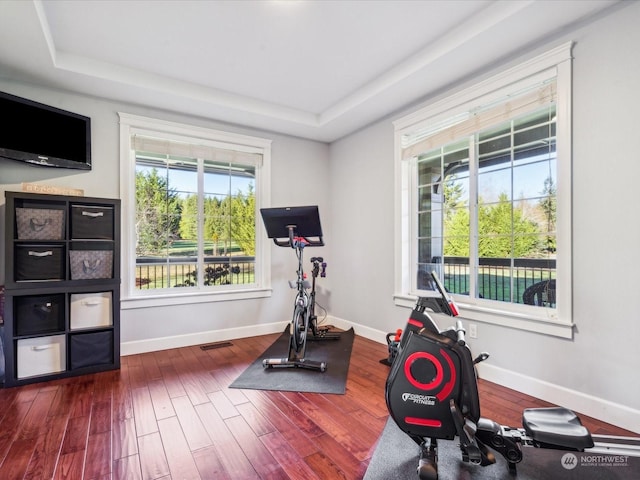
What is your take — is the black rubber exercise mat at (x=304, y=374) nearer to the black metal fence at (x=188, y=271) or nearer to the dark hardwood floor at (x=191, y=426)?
the dark hardwood floor at (x=191, y=426)

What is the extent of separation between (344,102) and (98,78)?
2.42 m

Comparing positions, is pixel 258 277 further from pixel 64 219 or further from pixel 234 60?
pixel 234 60

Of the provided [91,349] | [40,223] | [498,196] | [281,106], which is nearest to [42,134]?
[40,223]

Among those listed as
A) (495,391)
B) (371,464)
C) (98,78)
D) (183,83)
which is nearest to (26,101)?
(98,78)

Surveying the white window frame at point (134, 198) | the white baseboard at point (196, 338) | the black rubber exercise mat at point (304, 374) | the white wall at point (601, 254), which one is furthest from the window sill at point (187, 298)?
the white wall at point (601, 254)

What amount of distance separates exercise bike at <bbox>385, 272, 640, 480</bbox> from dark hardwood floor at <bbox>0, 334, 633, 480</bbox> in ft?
1.23

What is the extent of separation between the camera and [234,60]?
114 inches

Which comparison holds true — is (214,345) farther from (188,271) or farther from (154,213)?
(154,213)

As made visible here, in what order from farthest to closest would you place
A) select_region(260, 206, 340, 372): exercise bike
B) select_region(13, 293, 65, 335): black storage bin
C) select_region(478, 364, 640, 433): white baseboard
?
select_region(260, 206, 340, 372): exercise bike
select_region(13, 293, 65, 335): black storage bin
select_region(478, 364, 640, 433): white baseboard

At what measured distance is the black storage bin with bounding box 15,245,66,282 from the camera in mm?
2703

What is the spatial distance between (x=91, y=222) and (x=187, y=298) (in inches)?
49.4

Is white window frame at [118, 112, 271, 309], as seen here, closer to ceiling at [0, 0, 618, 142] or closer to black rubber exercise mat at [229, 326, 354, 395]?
ceiling at [0, 0, 618, 142]

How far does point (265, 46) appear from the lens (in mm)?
2701

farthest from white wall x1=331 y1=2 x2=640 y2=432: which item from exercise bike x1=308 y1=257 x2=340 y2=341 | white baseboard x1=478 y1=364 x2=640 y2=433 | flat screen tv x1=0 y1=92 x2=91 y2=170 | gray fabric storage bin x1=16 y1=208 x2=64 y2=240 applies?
flat screen tv x1=0 y1=92 x2=91 y2=170
